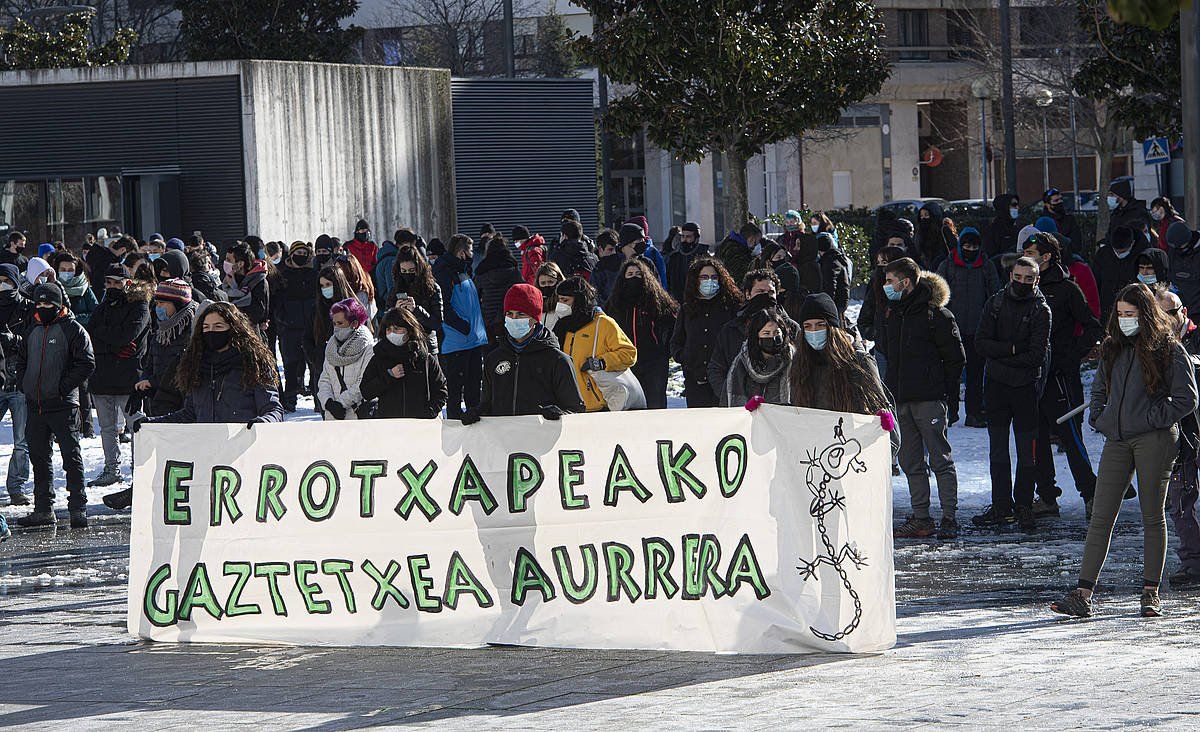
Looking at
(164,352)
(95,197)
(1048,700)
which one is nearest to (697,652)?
(1048,700)

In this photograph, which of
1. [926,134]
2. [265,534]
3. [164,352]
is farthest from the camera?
[926,134]

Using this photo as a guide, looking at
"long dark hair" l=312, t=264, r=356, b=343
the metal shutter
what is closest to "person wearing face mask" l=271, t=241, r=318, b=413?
"long dark hair" l=312, t=264, r=356, b=343

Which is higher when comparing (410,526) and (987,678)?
(410,526)

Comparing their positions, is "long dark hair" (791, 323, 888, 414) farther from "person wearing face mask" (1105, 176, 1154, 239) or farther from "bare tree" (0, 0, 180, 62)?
"bare tree" (0, 0, 180, 62)

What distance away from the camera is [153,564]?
831 centimetres

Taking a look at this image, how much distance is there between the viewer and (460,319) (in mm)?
15344

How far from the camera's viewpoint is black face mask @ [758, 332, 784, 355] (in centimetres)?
1001

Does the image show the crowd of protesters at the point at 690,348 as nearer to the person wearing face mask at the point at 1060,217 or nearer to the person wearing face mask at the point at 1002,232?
the person wearing face mask at the point at 1060,217

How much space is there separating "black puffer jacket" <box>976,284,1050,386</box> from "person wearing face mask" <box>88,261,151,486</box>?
20.7 ft

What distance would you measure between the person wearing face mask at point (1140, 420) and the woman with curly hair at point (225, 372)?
4.37 metres

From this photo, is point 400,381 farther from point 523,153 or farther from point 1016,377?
point 523,153

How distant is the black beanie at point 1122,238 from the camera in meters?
15.7

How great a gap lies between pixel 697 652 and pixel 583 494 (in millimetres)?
883

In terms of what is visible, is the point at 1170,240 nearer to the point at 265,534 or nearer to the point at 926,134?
the point at 265,534
